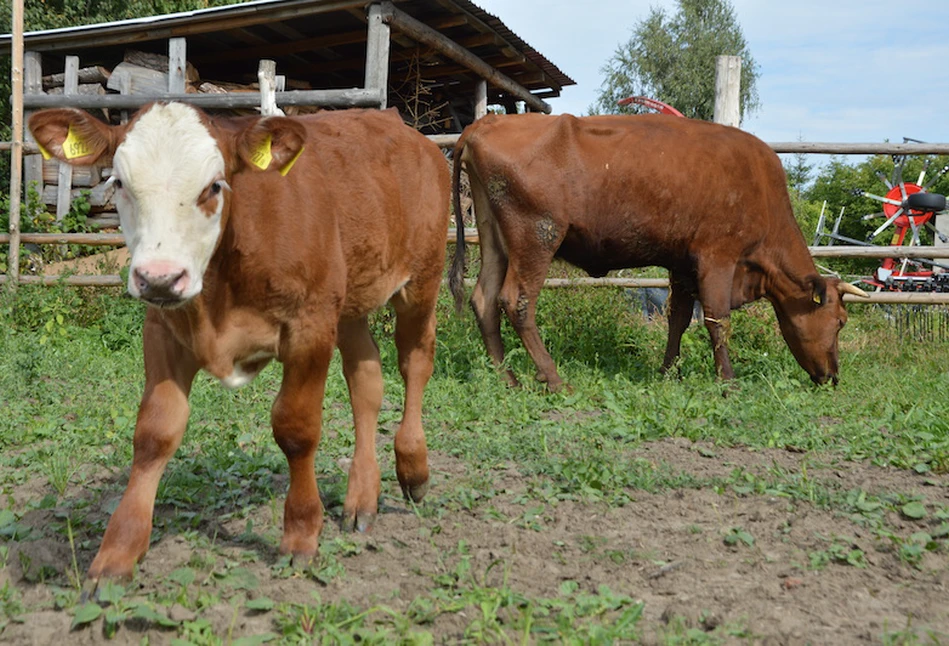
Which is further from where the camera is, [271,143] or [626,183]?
[626,183]

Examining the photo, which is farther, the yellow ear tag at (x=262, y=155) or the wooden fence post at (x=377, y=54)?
the wooden fence post at (x=377, y=54)

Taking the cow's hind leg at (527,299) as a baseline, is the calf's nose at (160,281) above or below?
above

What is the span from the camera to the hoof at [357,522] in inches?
147

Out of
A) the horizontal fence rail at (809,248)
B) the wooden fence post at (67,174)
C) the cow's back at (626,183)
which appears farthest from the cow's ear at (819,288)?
the wooden fence post at (67,174)

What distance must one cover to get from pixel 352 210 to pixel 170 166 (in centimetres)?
100

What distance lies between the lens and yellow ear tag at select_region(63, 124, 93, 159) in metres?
3.00

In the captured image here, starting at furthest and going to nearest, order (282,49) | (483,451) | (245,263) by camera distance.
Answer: (282,49) < (483,451) < (245,263)

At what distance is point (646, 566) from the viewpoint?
10.6ft

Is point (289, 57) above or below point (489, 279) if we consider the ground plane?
above

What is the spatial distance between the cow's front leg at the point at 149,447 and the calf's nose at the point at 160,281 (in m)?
0.59

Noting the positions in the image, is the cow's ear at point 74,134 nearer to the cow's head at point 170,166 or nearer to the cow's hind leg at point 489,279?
the cow's head at point 170,166

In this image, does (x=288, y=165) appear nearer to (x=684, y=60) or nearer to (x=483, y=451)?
(x=483, y=451)

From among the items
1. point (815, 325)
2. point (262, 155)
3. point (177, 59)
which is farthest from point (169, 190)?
point (177, 59)

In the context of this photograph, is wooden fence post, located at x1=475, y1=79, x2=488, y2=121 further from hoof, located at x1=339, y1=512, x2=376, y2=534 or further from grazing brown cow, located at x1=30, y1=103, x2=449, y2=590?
hoof, located at x1=339, y1=512, x2=376, y2=534
